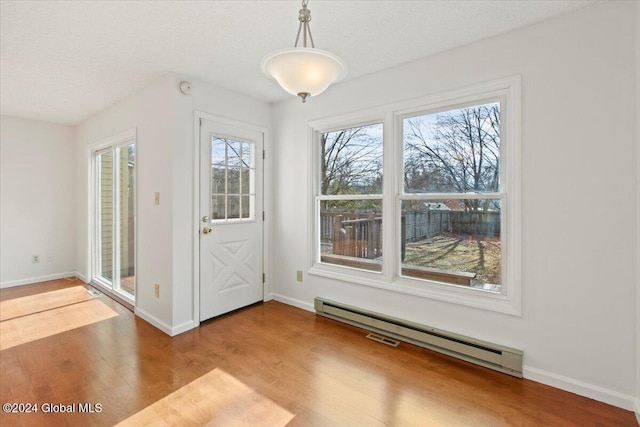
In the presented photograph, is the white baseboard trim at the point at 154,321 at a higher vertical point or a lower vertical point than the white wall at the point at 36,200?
lower

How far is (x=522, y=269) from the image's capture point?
7.55 ft

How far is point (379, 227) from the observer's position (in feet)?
10.3

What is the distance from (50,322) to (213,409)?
8.35 feet

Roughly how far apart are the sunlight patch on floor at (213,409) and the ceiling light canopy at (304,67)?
6.16 ft

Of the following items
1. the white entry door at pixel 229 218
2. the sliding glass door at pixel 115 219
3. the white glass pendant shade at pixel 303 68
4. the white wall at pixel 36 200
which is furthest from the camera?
the white wall at pixel 36 200

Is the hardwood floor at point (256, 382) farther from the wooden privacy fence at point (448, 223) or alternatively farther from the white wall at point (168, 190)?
the wooden privacy fence at point (448, 223)

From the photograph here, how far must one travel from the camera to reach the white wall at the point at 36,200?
15.1 feet

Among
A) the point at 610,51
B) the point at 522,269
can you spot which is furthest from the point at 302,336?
the point at 610,51

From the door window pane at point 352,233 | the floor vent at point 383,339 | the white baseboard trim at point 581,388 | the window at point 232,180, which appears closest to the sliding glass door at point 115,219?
the window at point 232,180

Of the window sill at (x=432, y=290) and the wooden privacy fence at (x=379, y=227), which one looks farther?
the wooden privacy fence at (x=379, y=227)

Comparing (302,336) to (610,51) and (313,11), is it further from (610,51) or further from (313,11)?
(610,51)

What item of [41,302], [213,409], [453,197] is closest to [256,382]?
[213,409]

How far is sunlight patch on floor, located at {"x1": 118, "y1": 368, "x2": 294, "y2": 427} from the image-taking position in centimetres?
184

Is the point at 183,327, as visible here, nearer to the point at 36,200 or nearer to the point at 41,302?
the point at 41,302
